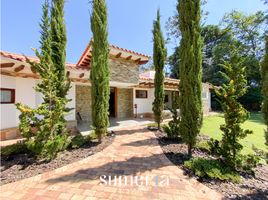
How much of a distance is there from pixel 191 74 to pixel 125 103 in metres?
11.1

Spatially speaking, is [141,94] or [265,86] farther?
[141,94]

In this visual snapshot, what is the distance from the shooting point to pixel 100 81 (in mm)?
7410

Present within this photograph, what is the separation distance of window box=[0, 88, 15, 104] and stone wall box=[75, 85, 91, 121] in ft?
15.9

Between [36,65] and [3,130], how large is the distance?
4889 millimetres

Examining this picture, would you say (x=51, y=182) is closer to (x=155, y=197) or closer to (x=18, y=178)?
(x=18, y=178)

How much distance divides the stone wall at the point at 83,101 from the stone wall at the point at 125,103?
3.00 m

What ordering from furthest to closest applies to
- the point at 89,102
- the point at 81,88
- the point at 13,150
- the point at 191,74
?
1. the point at 89,102
2. the point at 81,88
3. the point at 13,150
4. the point at 191,74

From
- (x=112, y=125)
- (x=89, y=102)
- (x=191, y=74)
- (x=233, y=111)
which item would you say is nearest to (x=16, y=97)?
(x=89, y=102)

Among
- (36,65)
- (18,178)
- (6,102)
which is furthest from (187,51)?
(6,102)

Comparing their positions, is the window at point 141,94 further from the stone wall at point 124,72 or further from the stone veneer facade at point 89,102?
the stone wall at point 124,72

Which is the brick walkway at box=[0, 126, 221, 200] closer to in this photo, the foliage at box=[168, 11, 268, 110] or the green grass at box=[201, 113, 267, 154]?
the green grass at box=[201, 113, 267, 154]

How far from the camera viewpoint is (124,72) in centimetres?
1243

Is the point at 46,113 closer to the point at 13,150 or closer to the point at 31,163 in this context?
the point at 31,163

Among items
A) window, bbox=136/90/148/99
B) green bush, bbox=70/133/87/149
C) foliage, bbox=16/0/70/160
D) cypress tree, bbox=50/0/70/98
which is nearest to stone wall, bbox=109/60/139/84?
window, bbox=136/90/148/99
